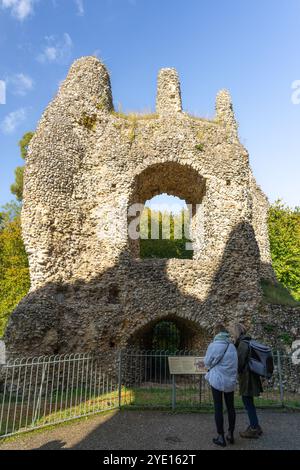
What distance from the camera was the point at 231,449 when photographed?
512 cm

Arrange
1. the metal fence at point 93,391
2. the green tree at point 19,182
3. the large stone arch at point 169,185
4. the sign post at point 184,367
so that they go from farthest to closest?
1. the green tree at point 19,182
2. the large stone arch at point 169,185
3. the sign post at point 184,367
4. the metal fence at point 93,391

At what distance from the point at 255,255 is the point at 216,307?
2.24 meters

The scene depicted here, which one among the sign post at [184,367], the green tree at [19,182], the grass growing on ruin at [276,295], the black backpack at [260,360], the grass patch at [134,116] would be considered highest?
the green tree at [19,182]

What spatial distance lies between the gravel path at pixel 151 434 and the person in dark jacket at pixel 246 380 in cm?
29

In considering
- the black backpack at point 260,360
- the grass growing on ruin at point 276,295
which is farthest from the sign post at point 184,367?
the grass growing on ruin at point 276,295

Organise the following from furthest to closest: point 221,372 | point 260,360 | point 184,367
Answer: point 184,367 → point 260,360 → point 221,372

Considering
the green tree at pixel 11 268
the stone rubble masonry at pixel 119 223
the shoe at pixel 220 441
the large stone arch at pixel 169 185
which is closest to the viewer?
the shoe at pixel 220 441

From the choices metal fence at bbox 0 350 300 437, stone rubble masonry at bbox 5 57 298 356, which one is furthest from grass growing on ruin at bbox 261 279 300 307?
metal fence at bbox 0 350 300 437

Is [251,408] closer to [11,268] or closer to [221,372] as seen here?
[221,372]

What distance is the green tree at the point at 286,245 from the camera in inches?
934

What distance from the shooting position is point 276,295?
12922 mm

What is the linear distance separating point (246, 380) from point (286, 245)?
68.5 ft

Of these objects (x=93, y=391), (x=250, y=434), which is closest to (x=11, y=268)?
(x=93, y=391)

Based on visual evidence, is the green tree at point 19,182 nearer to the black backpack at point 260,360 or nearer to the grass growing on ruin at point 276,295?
the grass growing on ruin at point 276,295
